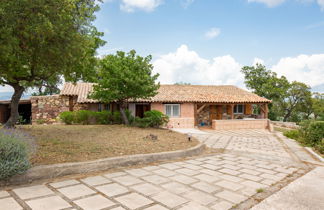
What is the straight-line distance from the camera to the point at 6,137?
13.3 ft

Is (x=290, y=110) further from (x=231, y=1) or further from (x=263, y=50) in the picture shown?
(x=231, y=1)

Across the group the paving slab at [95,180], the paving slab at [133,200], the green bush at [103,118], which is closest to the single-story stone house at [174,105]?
the green bush at [103,118]

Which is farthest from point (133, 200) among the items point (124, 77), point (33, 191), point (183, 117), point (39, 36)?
point (183, 117)

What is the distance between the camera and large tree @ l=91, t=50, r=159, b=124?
1223cm

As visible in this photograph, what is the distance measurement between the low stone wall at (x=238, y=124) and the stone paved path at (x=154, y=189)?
1191 cm

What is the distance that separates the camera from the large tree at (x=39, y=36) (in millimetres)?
5023

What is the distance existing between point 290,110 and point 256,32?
62.7 ft

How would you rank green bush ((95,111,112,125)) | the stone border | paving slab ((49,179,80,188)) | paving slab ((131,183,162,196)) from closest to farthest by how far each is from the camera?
paving slab ((131,183,162,196)) < paving slab ((49,179,80,188)) < the stone border < green bush ((95,111,112,125))

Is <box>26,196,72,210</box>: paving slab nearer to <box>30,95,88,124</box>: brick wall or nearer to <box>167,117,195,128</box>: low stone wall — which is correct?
<box>167,117,195,128</box>: low stone wall

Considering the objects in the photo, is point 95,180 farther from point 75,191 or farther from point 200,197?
point 200,197

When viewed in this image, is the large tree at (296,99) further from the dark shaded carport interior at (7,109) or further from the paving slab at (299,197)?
the dark shaded carport interior at (7,109)

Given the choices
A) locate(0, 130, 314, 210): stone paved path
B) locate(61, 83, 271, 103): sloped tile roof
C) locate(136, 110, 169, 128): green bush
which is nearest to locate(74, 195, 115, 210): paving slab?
locate(0, 130, 314, 210): stone paved path

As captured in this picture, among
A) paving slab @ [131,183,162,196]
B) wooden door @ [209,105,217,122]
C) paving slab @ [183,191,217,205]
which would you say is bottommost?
paving slab @ [183,191,217,205]

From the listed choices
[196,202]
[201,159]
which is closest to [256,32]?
[201,159]
